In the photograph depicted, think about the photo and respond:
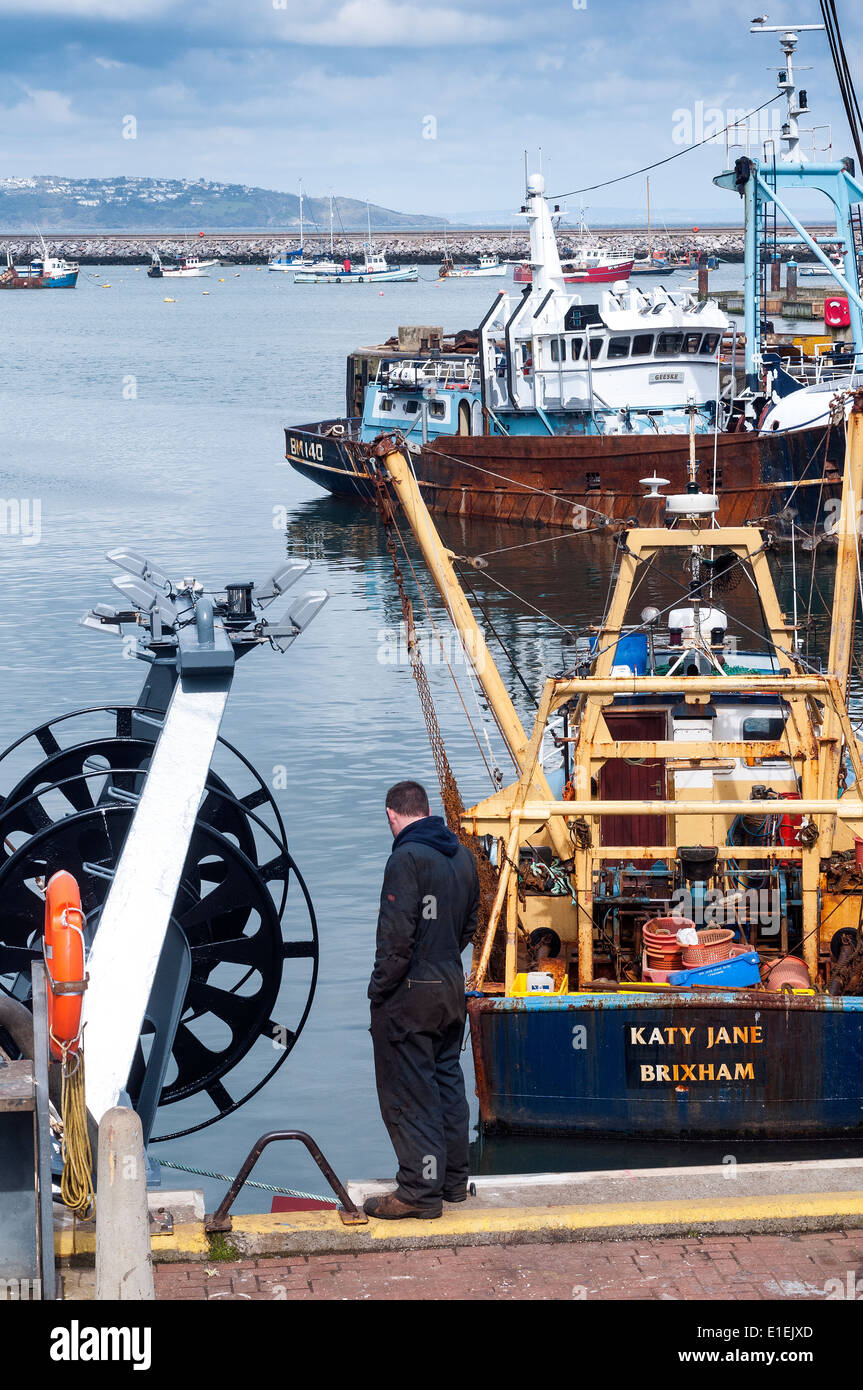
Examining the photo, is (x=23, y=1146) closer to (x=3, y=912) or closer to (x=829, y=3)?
(x=3, y=912)

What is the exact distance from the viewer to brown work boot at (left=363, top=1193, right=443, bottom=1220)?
7480mm

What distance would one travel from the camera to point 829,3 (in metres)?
11.0

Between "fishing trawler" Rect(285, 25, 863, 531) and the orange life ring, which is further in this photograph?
"fishing trawler" Rect(285, 25, 863, 531)

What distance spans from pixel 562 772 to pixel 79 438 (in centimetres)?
4781

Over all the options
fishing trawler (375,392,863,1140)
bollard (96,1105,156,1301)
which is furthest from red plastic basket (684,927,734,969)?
bollard (96,1105,156,1301)

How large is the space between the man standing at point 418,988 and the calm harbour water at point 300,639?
4041 millimetres

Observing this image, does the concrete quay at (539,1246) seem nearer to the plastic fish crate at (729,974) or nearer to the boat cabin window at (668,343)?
the plastic fish crate at (729,974)

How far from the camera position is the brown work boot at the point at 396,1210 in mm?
7480

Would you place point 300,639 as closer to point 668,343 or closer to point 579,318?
point 579,318

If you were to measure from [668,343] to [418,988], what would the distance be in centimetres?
3772

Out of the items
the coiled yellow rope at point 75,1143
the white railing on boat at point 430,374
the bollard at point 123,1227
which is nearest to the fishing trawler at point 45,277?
the white railing on boat at point 430,374

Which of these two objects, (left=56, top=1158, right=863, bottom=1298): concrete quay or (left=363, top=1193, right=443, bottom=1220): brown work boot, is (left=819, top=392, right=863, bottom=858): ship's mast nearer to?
(left=56, top=1158, right=863, bottom=1298): concrete quay

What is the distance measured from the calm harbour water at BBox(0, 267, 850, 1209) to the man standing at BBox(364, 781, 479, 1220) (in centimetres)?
404

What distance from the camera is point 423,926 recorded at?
294 inches
